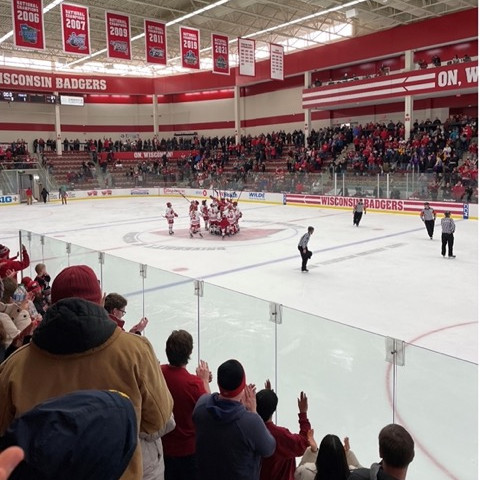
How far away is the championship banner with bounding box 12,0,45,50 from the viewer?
15297 millimetres

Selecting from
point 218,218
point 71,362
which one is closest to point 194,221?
point 218,218

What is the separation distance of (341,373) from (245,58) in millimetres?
20010

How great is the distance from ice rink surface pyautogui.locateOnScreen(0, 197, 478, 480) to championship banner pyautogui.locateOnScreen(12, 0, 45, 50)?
611cm

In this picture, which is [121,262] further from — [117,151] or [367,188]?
[117,151]

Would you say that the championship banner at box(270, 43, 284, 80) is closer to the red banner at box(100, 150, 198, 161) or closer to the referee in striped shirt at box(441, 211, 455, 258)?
the referee in striped shirt at box(441, 211, 455, 258)

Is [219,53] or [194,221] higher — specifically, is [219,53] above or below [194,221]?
above

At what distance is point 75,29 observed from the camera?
55.0 ft

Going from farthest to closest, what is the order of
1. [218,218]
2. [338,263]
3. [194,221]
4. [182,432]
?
[194,221], [218,218], [338,263], [182,432]

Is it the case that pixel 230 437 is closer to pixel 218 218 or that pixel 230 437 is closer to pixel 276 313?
pixel 276 313

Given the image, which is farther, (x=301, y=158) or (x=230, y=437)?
(x=301, y=158)

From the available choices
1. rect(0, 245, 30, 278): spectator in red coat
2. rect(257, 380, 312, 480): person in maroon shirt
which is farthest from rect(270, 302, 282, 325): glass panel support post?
rect(0, 245, 30, 278): spectator in red coat

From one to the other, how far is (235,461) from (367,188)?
2306cm

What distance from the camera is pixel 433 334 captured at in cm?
758

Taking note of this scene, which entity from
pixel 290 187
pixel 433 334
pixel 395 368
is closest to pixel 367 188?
pixel 290 187
